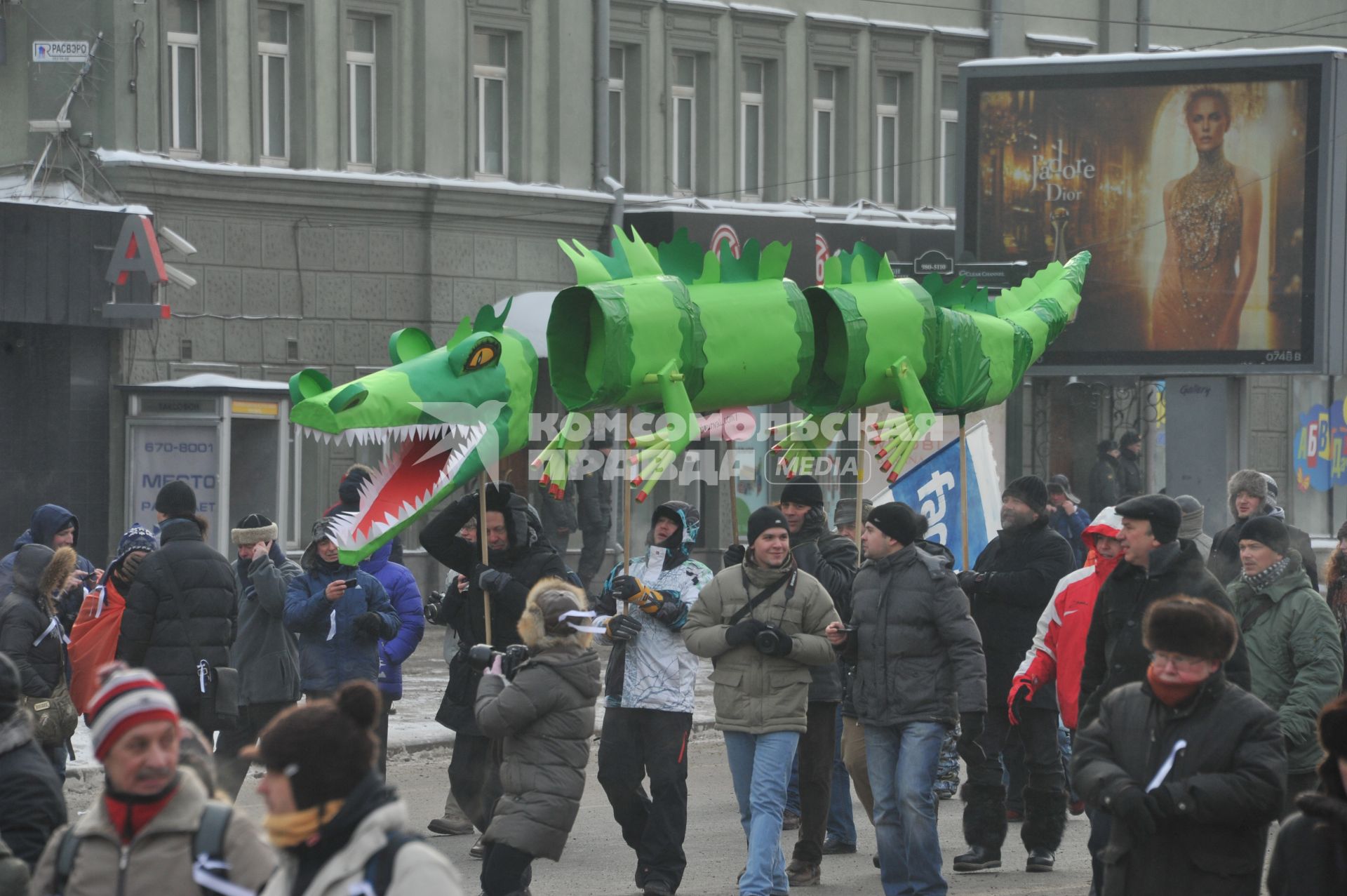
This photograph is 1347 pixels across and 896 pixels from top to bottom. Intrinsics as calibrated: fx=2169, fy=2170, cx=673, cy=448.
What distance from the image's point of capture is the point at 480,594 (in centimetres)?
1067

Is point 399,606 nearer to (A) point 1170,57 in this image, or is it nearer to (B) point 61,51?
(A) point 1170,57

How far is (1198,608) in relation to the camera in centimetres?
628

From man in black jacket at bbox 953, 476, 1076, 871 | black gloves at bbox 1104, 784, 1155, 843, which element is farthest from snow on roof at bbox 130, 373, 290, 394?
black gloves at bbox 1104, 784, 1155, 843

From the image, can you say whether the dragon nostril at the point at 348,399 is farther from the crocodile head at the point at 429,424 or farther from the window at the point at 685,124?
the window at the point at 685,124

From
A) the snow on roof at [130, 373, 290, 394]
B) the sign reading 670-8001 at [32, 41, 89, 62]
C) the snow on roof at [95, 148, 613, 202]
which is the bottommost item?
the snow on roof at [130, 373, 290, 394]

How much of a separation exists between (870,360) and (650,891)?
139 inches

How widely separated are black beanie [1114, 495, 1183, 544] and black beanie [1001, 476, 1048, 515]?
2.68m

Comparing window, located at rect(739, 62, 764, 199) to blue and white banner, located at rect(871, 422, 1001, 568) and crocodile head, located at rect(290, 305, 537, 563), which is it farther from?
crocodile head, located at rect(290, 305, 537, 563)

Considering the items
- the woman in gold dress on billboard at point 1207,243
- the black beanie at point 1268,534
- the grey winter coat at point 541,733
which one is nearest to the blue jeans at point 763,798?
the grey winter coat at point 541,733

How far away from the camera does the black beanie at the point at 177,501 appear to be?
1083 centimetres

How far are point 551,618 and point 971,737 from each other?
2364mm

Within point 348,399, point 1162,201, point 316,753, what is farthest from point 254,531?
point 1162,201

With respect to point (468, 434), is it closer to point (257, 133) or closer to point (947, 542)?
point (947, 542)

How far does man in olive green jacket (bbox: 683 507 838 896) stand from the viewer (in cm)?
940
